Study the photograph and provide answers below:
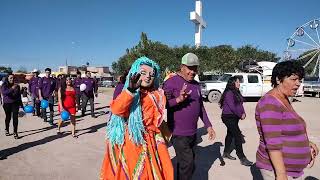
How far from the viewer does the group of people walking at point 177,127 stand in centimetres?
289

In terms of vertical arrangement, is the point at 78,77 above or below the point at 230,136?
above

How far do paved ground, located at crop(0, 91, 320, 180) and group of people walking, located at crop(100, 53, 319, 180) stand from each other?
1889 millimetres

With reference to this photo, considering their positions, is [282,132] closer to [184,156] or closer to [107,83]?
→ [184,156]

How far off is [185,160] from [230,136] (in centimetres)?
303

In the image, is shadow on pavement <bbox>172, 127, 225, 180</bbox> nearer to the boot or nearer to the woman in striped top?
the boot

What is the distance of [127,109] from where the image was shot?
3.42m

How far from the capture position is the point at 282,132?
2.87 m

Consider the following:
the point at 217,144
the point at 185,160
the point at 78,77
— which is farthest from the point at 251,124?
the point at 185,160

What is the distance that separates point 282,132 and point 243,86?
19383 mm

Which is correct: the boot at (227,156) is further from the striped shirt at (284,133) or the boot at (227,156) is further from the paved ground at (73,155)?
the striped shirt at (284,133)

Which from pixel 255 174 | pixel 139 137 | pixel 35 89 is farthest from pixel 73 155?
pixel 35 89

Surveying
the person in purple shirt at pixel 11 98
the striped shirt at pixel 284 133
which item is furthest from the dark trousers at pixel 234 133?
the person in purple shirt at pixel 11 98

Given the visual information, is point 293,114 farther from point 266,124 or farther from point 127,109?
point 127,109

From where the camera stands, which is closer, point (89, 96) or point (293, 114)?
point (293, 114)
